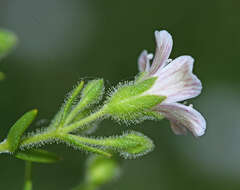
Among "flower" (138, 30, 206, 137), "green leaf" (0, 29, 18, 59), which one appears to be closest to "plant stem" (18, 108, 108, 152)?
"flower" (138, 30, 206, 137)

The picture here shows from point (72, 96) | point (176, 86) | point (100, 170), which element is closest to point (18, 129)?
point (72, 96)

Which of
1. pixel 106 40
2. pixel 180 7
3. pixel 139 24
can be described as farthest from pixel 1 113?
pixel 180 7

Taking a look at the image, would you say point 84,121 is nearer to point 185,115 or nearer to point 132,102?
point 132,102

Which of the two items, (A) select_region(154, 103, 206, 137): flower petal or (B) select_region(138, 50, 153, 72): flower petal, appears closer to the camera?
(A) select_region(154, 103, 206, 137): flower petal

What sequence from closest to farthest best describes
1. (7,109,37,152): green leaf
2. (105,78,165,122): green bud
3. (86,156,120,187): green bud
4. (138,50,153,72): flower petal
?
(7,109,37,152): green leaf < (105,78,165,122): green bud < (138,50,153,72): flower petal < (86,156,120,187): green bud

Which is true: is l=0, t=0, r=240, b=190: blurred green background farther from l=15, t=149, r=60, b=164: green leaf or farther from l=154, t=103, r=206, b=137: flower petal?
l=154, t=103, r=206, b=137: flower petal

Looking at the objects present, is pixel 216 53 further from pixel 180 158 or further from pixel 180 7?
pixel 180 158

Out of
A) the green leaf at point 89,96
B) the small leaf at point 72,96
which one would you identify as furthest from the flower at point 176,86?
the small leaf at point 72,96

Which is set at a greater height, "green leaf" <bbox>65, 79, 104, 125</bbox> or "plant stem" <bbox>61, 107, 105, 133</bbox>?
"green leaf" <bbox>65, 79, 104, 125</bbox>
